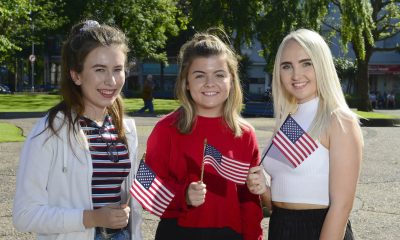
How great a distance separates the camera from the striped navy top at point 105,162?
9.79 feet

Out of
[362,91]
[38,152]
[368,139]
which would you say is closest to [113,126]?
[38,152]

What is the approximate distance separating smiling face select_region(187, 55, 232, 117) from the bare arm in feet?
2.34

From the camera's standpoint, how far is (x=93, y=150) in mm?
2994

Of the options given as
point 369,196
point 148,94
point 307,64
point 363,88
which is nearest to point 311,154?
point 307,64

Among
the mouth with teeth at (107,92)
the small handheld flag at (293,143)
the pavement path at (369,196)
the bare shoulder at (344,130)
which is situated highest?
the mouth with teeth at (107,92)

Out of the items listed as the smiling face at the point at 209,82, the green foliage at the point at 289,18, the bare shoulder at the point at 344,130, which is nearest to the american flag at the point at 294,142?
the bare shoulder at the point at 344,130

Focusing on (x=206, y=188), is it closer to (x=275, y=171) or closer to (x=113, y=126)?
(x=275, y=171)

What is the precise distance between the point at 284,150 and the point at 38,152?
1.28m

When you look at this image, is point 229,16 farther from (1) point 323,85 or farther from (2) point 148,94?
(1) point 323,85

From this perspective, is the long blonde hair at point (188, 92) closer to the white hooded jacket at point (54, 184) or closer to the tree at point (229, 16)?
the white hooded jacket at point (54, 184)

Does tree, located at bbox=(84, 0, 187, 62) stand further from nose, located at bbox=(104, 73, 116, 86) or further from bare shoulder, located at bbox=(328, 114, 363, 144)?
bare shoulder, located at bbox=(328, 114, 363, 144)

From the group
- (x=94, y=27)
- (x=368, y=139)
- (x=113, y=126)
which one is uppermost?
(x=94, y=27)

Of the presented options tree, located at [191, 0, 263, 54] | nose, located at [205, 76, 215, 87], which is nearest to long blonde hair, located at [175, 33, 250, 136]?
nose, located at [205, 76, 215, 87]

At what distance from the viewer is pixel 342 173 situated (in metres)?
2.90
